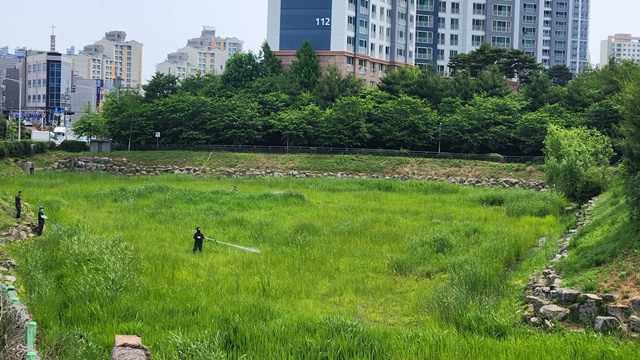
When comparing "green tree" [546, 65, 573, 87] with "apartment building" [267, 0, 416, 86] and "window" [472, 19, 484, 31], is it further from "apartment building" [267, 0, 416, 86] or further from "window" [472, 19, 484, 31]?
"apartment building" [267, 0, 416, 86]

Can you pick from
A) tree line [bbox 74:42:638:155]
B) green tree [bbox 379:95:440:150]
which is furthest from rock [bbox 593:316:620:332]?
green tree [bbox 379:95:440:150]

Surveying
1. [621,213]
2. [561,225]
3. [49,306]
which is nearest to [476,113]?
[561,225]

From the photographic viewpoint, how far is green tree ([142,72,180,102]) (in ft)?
235

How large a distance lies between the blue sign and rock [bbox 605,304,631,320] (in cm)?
5951

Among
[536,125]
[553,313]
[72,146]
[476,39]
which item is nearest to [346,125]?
[536,125]

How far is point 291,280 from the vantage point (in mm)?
19234

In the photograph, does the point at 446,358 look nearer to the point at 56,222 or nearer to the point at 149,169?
the point at 56,222

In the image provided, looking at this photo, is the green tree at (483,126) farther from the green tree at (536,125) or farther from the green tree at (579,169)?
the green tree at (579,169)

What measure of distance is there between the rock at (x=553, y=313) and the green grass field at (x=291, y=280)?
0.64 meters

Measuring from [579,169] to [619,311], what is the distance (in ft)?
65.1

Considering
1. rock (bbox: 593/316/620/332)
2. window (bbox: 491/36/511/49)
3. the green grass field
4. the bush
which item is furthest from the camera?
window (bbox: 491/36/511/49)

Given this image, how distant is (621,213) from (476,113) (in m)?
41.1

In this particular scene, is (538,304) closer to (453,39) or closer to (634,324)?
(634,324)

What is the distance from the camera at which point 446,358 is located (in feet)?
39.8
